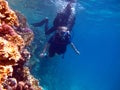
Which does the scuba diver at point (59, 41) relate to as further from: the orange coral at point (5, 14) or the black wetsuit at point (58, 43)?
the orange coral at point (5, 14)

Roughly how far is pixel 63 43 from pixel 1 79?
224 inches

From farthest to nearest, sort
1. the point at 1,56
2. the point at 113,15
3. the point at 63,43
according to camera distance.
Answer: the point at 113,15 → the point at 63,43 → the point at 1,56

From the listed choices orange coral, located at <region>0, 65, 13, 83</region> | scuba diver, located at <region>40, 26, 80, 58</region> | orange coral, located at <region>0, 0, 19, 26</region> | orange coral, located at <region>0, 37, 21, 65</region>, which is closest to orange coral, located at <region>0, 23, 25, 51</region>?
orange coral, located at <region>0, 0, 19, 26</region>

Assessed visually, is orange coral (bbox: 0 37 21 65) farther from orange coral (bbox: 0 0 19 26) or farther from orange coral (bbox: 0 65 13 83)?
orange coral (bbox: 0 0 19 26)

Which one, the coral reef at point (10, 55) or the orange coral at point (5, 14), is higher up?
the orange coral at point (5, 14)

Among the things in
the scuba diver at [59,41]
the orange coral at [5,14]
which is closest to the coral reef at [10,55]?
the orange coral at [5,14]

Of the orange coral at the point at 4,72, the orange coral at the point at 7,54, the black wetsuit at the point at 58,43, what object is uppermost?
the orange coral at the point at 7,54

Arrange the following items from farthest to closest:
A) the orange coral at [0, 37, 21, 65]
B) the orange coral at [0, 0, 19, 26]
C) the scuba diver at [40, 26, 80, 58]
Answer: the scuba diver at [40, 26, 80, 58]
the orange coral at [0, 0, 19, 26]
the orange coral at [0, 37, 21, 65]

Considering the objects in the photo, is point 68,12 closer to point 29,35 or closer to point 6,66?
point 29,35

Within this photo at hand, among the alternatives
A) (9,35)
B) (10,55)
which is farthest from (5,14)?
(10,55)

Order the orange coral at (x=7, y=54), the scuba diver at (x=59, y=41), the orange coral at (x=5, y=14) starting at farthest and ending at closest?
the scuba diver at (x=59, y=41) → the orange coral at (x=5, y=14) → the orange coral at (x=7, y=54)

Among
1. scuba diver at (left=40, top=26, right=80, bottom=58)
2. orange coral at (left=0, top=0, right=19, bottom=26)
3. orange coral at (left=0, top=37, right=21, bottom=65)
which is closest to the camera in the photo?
orange coral at (left=0, top=37, right=21, bottom=65)

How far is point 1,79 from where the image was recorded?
163 inches

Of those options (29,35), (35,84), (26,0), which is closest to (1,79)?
(35,84)
